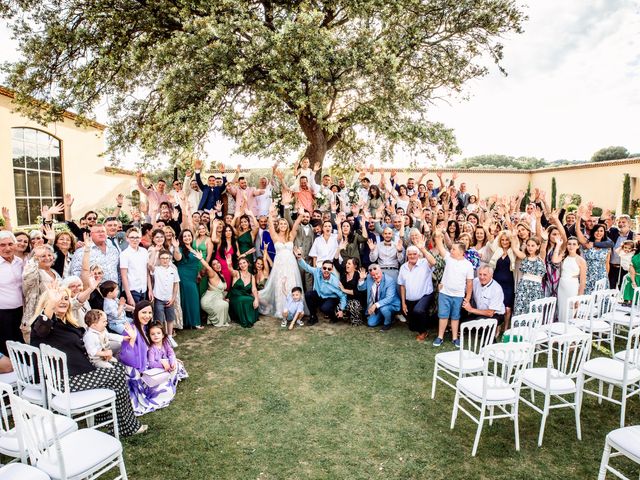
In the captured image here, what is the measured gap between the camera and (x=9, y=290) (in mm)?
4531

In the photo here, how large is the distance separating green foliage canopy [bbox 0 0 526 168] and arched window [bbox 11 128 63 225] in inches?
253

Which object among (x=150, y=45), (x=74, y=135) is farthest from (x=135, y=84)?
(x=74, y=135)

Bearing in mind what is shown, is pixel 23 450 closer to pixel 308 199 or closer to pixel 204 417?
pixel 204 417

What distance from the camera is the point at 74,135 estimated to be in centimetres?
1933

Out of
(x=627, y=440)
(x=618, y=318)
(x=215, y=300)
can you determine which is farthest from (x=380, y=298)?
(x=627, y=440)

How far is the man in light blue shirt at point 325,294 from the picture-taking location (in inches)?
286

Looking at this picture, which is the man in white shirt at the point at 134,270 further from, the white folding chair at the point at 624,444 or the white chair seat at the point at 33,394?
the white folding chair at the point at 624,444

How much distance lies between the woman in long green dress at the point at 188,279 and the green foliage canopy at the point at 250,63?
367 cm

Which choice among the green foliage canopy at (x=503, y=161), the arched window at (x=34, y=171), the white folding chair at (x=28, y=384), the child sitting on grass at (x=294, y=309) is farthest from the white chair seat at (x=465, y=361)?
the green foliage canopy at (x=503, y=161)

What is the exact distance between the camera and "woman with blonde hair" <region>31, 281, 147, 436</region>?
378 cm

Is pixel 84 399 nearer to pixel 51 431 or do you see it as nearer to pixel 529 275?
pixel 51 431

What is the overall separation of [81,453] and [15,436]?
59cm

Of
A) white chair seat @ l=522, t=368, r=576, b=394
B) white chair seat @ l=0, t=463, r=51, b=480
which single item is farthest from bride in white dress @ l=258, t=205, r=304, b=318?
white chair seat @ l=0, t=463, r=51, b=480

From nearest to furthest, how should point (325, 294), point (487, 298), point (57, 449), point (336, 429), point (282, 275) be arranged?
point (57, 449)
point (336, 429)
point (487, 298)
point (325, 294)
point (282, 275)
